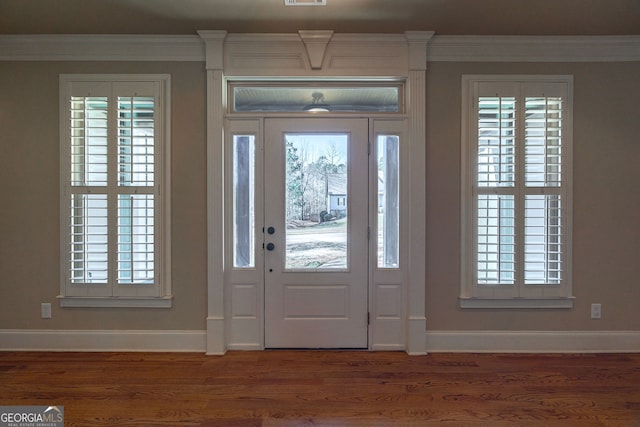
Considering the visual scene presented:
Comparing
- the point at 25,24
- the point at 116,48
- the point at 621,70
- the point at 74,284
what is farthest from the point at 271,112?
the point at 621,70

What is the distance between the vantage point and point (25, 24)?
2.88 metres

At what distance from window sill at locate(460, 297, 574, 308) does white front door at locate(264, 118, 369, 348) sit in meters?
0.89

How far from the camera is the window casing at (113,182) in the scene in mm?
3090

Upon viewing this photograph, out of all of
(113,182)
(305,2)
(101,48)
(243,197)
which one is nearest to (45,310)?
(113,182)

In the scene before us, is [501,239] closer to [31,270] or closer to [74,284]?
[74,284]

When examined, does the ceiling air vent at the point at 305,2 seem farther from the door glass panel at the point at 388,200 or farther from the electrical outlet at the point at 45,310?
the electrical outlet at the point at 45,310

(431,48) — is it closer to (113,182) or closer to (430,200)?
(430,200)

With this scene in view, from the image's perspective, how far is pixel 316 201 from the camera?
319 centimetres

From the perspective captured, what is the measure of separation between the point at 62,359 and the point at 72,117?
199 centimetres

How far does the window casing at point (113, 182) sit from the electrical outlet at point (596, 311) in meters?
3.62

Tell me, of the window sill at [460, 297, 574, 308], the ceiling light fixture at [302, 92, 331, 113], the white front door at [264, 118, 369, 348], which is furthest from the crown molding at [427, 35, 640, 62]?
the window sill at [460, 297, 574, 308]

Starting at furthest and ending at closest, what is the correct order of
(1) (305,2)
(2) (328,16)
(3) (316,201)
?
(3) (316,201) < (2) (328,16) < (1) (305,2)

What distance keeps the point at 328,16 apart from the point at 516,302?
9.09 feet

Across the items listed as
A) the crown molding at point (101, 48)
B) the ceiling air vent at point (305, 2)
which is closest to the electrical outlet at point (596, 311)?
the ceiling air vent at point (305, 2)
